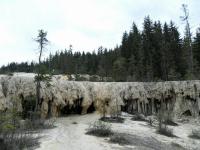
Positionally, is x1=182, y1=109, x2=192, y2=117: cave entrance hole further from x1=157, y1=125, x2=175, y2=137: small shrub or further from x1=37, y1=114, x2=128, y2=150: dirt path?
x1=37, y1=114, x2=128, y2=150: dirt path

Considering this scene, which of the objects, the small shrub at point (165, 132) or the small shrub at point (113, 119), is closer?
the small shrub at point (165, 132)

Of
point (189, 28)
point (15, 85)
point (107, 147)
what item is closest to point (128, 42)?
point (189, 28)

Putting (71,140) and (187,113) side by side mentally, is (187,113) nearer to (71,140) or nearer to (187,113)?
(187,113)

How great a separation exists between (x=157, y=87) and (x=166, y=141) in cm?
1429

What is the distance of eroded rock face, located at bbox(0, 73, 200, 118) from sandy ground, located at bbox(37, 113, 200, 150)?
62.7 inches

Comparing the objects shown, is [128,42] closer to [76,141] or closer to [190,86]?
[190,86]

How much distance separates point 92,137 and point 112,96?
44.4 ft

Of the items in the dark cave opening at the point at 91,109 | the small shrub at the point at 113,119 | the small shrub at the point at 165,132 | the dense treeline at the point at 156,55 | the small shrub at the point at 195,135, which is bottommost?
the small shrub at the point at 195,135

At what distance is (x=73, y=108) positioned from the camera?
32938 mm

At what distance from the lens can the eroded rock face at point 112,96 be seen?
30203mm

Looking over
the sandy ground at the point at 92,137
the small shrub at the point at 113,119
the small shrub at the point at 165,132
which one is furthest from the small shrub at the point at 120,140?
the small shrub at the point at 113,119

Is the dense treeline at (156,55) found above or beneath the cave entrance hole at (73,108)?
above

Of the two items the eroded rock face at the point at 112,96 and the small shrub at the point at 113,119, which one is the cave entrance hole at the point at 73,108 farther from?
the small shrub at the point at 113,119

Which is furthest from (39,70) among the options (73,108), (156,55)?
(156,55)
